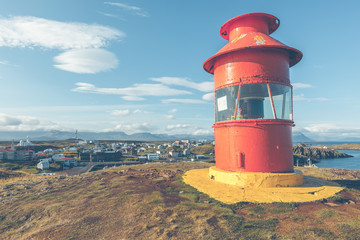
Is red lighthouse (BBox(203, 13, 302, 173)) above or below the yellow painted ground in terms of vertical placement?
above

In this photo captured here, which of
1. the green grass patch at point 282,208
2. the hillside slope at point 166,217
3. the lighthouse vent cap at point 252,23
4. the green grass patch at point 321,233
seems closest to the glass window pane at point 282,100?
the lighthouse vent cap at point 252,23

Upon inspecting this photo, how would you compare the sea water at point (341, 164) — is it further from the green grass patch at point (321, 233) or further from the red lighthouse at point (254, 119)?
the green grass patch at point (321, 233)

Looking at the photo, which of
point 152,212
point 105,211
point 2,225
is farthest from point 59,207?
point 152,212

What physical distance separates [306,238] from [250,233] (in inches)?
72.1

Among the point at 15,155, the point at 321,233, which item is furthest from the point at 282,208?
the point at 15,155

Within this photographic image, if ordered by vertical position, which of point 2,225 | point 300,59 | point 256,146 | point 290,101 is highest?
point 300,59

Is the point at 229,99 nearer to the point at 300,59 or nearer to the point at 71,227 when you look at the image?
the point at 300,59

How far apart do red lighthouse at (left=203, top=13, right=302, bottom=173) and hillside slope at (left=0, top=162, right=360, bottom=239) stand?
12.1 ft

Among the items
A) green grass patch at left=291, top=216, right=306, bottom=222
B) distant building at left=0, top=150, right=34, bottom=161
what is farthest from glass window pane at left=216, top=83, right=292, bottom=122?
distant building at left=0, top=150, right=34, bottom=161

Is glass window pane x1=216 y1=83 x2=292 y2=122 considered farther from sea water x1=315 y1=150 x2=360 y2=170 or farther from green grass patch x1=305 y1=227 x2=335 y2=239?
sea water x1=315 y1=150 x2=360 y2=170

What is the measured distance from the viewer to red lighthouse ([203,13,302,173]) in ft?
43.2

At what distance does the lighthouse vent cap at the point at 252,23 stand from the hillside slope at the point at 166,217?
1245 cm

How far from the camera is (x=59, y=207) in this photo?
10.3 meters

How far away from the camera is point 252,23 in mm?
15188
